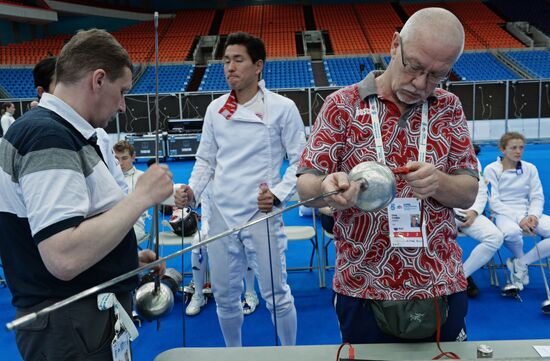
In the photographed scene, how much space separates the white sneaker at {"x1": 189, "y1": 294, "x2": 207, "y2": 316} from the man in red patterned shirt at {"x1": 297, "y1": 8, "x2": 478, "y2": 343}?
219cm

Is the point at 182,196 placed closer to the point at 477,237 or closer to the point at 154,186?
the point at 154,186

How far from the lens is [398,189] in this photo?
1.35 metres

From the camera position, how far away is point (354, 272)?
1375mm

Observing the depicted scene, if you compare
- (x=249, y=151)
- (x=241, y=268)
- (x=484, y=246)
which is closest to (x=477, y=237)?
(x=484, y=246)

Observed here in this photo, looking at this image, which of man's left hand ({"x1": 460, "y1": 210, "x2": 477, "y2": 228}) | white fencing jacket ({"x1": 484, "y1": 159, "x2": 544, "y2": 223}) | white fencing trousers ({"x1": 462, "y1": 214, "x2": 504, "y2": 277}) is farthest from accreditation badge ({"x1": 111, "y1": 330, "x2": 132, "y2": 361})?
white fencing jacket ({"x1": 484, "y1": 159, "x2": 544, "y2": 223})

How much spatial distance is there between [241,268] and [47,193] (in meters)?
1.55

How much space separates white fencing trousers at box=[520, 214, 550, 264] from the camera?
3514 millimetres

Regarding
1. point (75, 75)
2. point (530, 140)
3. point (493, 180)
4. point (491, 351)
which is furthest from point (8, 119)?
point (530, 140)

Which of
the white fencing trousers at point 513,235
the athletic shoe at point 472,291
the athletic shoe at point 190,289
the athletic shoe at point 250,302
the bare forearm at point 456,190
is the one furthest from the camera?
the athletic shoe at point 190,289

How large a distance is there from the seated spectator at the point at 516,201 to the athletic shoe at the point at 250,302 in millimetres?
1871

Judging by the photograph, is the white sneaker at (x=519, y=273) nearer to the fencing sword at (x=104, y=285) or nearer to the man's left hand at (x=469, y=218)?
the man's left hand at (x=469, y=218)

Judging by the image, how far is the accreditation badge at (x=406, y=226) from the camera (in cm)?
131

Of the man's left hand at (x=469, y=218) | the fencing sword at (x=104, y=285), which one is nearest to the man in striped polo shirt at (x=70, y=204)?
the fencing sword at (x=104, y=285)

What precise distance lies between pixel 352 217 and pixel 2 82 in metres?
17.2
